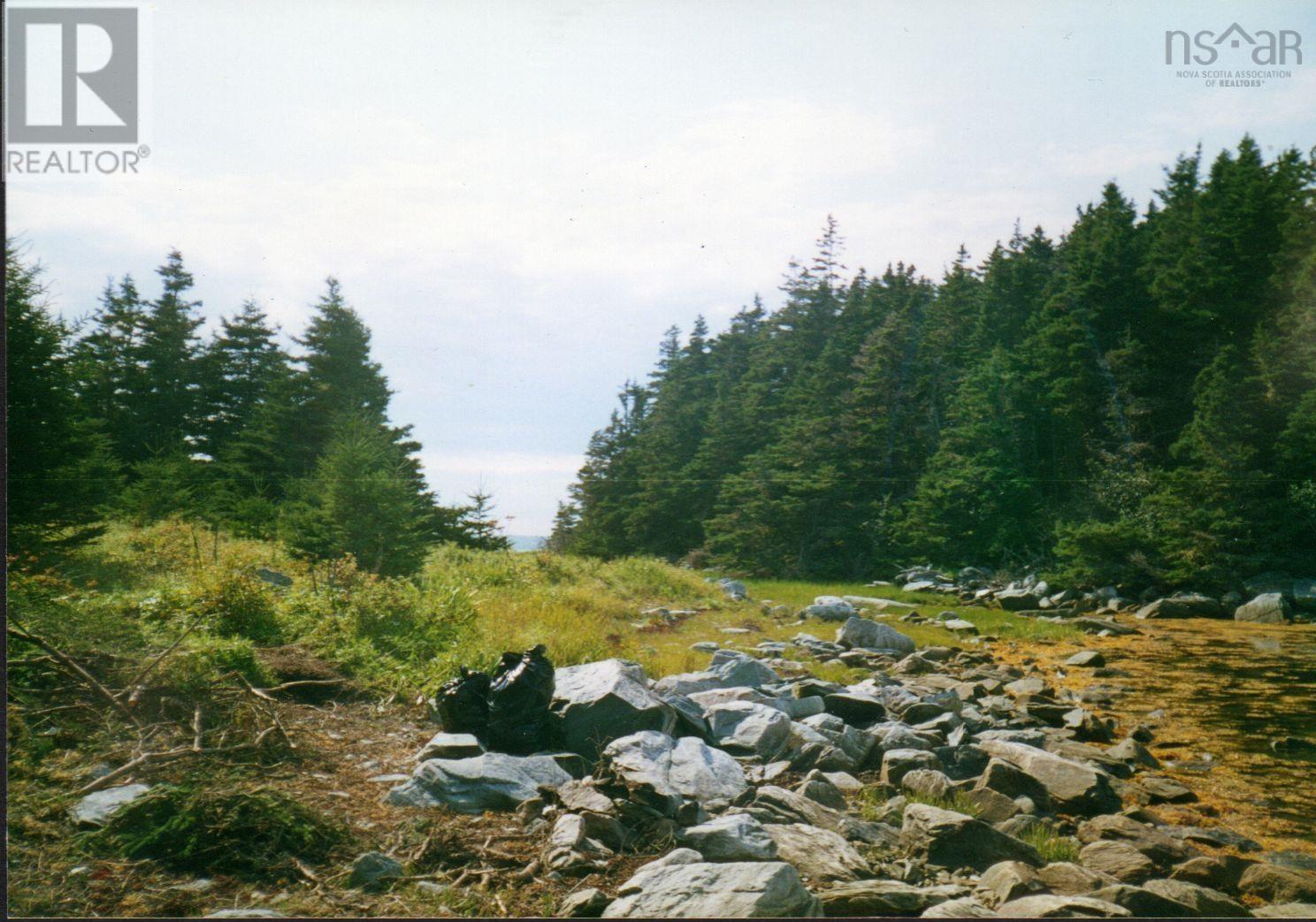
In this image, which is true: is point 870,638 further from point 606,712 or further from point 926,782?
point 606,712

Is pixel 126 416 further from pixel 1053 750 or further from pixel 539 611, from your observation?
pixel 1053 750

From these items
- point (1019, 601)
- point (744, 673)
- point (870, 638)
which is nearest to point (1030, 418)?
point (1019, 601)

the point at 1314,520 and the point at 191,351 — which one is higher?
the point at 191,351

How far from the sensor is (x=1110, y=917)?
3473 mm

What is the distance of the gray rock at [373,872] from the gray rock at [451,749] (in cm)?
142

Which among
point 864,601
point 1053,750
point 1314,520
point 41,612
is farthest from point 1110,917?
point 1314,520

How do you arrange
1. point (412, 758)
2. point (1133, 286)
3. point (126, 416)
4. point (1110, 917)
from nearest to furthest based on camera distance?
point (1110, 917), point (412, 758), point (126, 416), point (1133, 286)

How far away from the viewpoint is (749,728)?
6.36m

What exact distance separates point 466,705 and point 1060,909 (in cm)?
415

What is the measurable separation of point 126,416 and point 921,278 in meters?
43.9

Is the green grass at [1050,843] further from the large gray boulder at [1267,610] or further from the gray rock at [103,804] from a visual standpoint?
the large gray boulder at [1267,610]

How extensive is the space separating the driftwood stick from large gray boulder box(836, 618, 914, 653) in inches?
412

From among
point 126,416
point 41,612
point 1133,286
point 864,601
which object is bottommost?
point 864,601

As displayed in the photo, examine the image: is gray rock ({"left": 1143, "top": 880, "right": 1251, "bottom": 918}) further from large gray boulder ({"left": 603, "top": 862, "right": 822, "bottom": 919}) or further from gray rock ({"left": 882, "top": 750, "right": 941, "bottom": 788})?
large gray boulder ({"left": 603, "top": 862, "right": 822, "bottom": 919})
